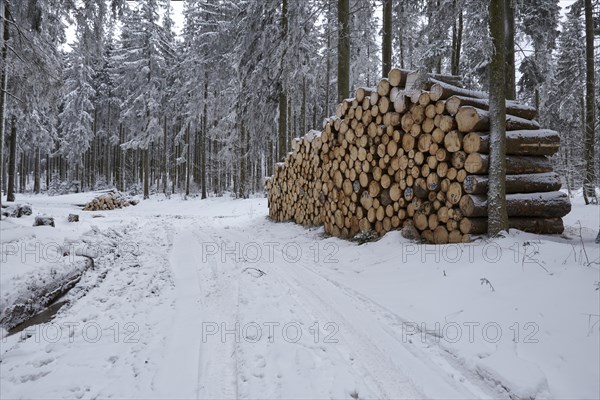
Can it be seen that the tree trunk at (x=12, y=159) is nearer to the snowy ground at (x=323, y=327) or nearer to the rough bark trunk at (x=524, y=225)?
the snowy ground at (x=323, y=327)

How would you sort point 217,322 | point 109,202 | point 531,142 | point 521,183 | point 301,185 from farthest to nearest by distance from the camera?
point 109,202
point 301,185
point 531,142
point 521,183
point 217,322

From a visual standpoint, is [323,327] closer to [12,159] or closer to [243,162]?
[243,162]

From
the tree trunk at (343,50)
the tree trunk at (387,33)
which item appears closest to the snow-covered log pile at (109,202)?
the tree trunk at (343,50)

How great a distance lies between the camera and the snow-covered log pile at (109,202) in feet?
59.3

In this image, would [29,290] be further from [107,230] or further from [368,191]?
[368,191]

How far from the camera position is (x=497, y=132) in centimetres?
443

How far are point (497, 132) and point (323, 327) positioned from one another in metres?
3.54

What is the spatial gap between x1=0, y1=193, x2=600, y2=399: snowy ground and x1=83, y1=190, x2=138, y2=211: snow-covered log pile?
46.6ft

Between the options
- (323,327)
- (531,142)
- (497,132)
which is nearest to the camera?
(323,327)

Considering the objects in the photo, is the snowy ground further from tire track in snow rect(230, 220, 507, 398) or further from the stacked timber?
the stacked timber

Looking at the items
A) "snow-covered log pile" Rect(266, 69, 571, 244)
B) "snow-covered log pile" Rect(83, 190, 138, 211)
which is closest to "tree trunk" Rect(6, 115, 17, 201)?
"snow-covered log pile" Rect(83, 190, 138, 211)

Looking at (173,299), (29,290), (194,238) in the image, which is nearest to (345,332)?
(173,299)

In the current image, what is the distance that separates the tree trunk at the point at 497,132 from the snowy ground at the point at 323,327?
0.36 meters

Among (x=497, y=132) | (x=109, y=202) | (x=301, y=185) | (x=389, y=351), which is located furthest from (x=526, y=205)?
(x=109, y=202)
